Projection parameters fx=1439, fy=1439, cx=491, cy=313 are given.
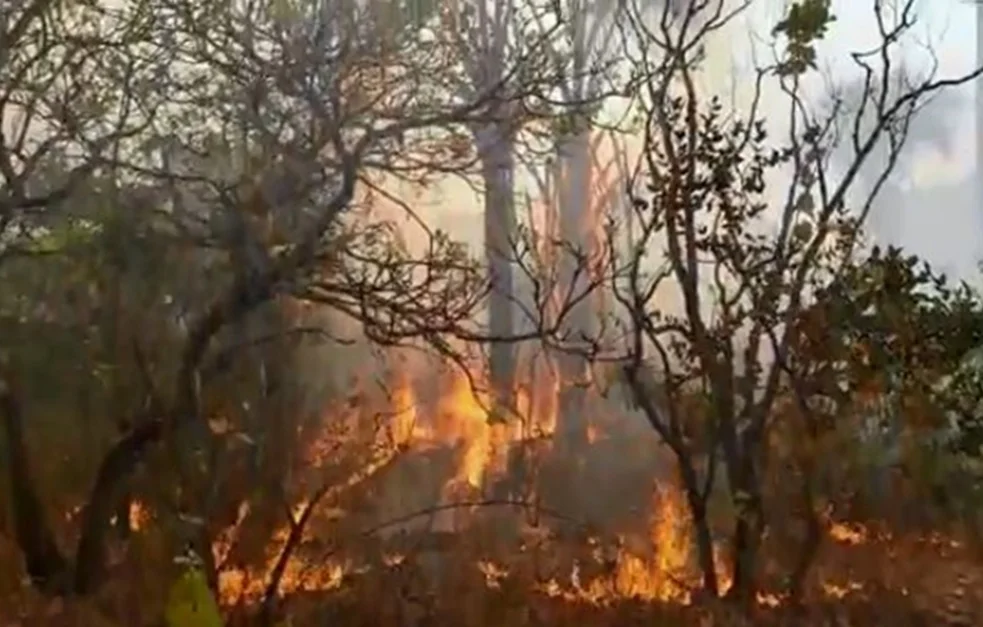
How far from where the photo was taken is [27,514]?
2.44 metres

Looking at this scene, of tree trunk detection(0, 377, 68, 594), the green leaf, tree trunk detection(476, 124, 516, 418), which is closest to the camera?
the green leaf

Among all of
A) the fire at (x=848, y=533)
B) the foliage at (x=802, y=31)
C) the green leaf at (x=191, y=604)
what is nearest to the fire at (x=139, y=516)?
the green leaf at (x=191, y=604)

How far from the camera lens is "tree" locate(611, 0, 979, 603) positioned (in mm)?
2631

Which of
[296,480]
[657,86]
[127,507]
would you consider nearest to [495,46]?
[657,86]

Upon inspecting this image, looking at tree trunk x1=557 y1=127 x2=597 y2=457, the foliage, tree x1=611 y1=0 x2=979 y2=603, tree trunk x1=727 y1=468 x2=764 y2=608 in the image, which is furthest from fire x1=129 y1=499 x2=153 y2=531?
the foliage

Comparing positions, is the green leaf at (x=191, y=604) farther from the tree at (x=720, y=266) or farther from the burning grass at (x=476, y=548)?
the tree at (x=720, y=266)

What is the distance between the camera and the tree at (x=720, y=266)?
→ 2.63 metres

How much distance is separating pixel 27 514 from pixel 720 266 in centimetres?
130

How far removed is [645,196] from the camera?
264 cm

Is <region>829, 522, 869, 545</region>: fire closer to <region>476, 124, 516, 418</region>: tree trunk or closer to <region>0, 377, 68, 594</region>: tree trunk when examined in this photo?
<region>476, 124, 516, 418</region>: tree trunk

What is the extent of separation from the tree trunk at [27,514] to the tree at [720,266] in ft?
3.43

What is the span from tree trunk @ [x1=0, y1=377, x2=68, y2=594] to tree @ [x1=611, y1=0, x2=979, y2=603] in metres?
1.05

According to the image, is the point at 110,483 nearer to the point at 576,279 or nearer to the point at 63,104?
the point at 63,104

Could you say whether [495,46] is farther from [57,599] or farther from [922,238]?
[57,599]
